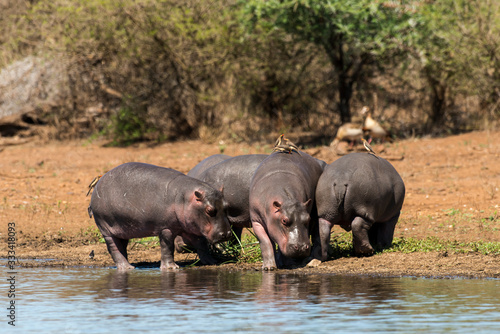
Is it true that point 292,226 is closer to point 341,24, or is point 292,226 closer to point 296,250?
point 296,250

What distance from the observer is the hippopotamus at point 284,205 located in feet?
23.7

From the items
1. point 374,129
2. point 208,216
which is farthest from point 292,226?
point 374,129

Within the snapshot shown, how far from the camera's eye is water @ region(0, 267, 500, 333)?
525cm

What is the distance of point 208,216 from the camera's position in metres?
7.82

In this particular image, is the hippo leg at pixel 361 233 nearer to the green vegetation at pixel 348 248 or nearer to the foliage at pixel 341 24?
the green vegetation at pixel 348 248

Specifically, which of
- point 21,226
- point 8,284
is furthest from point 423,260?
point 21,226

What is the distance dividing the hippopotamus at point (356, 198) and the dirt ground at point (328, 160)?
1.02 ft

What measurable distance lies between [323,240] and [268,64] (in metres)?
10.1

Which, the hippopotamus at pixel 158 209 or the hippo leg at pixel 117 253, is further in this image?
the hippo leg at pixel 117 253

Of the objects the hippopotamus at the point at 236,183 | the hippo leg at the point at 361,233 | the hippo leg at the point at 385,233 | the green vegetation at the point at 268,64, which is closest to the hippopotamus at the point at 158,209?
the hippopotamus at the point at 236,183

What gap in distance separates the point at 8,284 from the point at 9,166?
924cm

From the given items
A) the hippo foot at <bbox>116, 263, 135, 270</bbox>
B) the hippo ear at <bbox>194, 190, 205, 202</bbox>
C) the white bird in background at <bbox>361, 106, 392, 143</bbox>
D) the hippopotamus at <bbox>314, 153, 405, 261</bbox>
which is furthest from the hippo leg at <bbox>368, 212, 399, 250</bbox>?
the white bird in background at <bbox>361, 106, 392, 143</bbox>

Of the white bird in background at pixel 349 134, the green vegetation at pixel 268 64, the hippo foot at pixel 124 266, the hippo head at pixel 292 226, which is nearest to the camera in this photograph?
the hippo head at pixel 292 226

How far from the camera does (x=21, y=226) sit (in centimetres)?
1099
